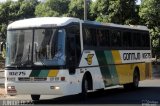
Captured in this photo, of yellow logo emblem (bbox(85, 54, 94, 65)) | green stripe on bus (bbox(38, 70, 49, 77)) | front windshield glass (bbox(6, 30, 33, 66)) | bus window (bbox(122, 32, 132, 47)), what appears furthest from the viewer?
bus window (bbox(122, 32, 132, 47))

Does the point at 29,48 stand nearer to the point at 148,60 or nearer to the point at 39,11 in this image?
the point at 148,60

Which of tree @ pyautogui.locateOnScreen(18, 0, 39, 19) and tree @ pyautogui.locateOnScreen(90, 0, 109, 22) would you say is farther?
tree @ pyautogui.locateOnScreen(18, 0, 39, 19)

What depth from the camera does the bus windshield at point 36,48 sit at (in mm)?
18516

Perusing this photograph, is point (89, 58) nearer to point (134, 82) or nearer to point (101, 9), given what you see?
point (134, 82)

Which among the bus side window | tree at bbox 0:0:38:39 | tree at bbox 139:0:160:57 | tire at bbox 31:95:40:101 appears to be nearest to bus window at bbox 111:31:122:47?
the bus side window

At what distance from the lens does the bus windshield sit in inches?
729

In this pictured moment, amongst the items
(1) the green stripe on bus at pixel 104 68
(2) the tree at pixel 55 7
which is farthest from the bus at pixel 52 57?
(2) the tree at pixel 55 7

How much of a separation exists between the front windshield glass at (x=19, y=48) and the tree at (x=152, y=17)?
21292 mm

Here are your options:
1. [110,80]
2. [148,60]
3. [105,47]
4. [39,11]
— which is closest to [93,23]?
[105,47]

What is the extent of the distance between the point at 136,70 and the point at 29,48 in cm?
857

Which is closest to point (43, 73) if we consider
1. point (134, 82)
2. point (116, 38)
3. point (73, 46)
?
point (73, 46)

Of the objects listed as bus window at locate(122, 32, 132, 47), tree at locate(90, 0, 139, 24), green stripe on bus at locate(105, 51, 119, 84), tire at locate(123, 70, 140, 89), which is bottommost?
tire at locate(123, 70, 140, 89)

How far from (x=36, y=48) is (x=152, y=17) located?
22.2 metres

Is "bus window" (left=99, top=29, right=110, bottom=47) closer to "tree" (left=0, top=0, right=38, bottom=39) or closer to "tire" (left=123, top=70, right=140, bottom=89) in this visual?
"tire" (left=123, top=70, right=140, bottom=89)
